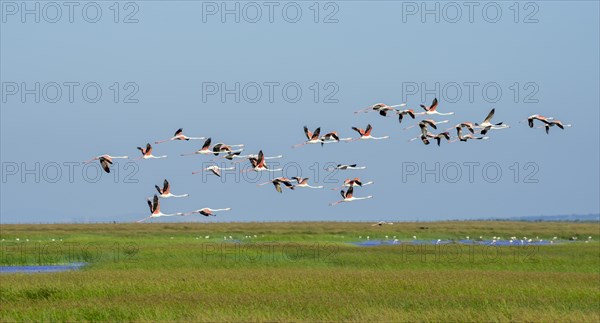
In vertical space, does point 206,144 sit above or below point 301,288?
above

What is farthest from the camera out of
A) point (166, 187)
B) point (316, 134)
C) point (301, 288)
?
point (301, 288)

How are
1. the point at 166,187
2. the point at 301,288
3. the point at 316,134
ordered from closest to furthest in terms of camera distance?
the point at 166,187 < the point at 316,134 < the point at 301,288

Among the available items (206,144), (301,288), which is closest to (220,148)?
(206,144)

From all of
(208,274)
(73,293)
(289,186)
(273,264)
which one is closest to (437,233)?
(273,264)

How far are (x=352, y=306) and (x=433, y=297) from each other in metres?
A: 3.67

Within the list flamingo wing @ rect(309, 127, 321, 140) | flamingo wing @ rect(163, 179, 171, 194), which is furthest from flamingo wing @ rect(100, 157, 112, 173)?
flamingo wing @ rect(309, 127, 321, 140)

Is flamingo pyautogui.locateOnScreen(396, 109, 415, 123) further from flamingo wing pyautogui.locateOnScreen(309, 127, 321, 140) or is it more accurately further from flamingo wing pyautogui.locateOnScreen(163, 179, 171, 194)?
flamingo wing pyautogui.locateOnScreen(163, 179, 171, 194)

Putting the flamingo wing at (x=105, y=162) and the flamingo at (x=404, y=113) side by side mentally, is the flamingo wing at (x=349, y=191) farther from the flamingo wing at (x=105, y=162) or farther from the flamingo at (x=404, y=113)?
the flamingo wing at (x=105, y=162)

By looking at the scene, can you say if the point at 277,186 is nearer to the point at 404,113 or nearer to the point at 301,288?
the point at 404,113

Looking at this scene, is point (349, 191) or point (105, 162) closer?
point (105, 162)

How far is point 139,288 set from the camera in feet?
105

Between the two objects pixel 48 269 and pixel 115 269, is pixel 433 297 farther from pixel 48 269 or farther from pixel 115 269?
pixel 48 269

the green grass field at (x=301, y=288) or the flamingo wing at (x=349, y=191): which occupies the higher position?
the flamingo wing at (x=349, y=191)

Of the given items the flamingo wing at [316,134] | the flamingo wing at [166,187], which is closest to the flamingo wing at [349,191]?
the flamingo wing at [316,134]
